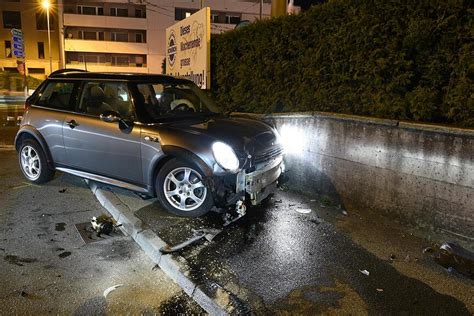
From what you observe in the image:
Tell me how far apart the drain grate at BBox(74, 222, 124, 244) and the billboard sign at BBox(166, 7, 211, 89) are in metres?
4.79

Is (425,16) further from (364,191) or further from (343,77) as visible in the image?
(364,191)

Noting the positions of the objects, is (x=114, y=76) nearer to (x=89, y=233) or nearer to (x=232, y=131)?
(x=232, y=131)

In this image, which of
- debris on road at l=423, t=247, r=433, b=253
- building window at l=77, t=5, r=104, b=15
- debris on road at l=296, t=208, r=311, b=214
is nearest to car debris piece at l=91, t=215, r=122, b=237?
debris on road at l=296, t=208, r=311, b=214

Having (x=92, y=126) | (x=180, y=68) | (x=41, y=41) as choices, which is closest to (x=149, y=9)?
(x=41, y=41)

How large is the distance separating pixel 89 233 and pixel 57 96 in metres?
2.65

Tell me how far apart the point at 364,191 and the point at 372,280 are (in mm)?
1843

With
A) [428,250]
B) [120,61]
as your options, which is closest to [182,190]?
[428,250]

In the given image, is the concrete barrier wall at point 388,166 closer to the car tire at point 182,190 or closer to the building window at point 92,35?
the car tire at point 182,190

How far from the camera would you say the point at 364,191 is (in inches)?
203

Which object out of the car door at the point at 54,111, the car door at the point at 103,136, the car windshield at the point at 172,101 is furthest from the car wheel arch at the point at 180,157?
the car door at the point at 54,111

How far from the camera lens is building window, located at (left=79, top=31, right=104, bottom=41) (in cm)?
4288

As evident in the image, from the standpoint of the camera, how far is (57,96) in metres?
5.96

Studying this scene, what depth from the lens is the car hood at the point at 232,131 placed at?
4.57m

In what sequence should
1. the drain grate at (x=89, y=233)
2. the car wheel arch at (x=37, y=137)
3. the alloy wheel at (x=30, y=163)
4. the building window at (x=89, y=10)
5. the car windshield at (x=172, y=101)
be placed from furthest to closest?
the building window at (x=89, y=10), the alloy wheel at (x=30, y=163), the car wheel arch at (x=37, y=137), the car windshield at (x=172, y=101), the drain grate at (x=89, y=233)
